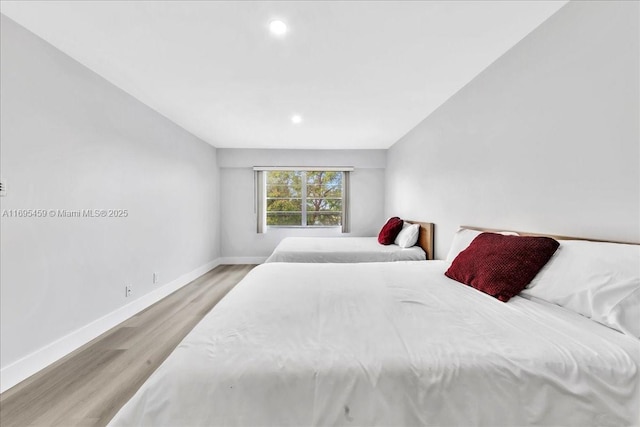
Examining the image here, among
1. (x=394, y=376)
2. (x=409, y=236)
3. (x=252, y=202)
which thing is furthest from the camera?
(x=252, y=202)

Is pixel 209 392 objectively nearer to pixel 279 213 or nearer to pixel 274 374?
pixel 274 374

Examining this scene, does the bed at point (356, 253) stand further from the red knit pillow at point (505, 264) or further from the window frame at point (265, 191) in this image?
the window frame at point (265, 191)

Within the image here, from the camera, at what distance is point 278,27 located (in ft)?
5.34

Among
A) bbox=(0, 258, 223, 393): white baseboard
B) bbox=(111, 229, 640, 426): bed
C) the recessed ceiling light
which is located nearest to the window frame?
bbox=(0, 258, 223, 393): white baseboard

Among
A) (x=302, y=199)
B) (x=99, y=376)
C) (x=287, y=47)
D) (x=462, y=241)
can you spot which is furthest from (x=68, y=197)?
(x=302, y=199)

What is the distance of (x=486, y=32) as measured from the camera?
168 cm

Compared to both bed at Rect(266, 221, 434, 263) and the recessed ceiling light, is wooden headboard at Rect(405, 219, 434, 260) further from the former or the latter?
the recessed ceiling light

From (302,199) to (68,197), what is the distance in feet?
12.0

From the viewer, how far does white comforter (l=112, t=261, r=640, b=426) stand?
0.70 m

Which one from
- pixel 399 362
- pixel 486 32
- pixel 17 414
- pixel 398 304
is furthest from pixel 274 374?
pixel 486 32

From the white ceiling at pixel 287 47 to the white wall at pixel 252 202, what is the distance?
6.52ft

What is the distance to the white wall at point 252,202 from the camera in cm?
500

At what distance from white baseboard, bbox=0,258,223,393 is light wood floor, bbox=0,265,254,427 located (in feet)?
0.15

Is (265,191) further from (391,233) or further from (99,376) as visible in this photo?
(99,376)
